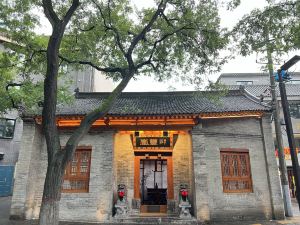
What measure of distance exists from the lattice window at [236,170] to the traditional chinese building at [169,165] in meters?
0.04

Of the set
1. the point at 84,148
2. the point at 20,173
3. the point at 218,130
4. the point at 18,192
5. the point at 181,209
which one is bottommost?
the point at 181,209

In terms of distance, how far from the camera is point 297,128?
19984mm

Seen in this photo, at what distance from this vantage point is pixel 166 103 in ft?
42.2

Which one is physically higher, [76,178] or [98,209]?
[76,178]

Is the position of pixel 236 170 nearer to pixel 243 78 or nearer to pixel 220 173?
pixel 220 173

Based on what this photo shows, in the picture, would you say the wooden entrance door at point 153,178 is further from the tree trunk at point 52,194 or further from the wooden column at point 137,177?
the tree trunk at point 52,194

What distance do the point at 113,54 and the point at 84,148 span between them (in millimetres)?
3947

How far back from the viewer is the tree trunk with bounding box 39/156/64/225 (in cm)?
581

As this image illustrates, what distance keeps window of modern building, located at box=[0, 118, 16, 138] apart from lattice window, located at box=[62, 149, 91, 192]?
11.9 metres

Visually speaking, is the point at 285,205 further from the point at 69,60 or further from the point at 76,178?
the point at 69,60

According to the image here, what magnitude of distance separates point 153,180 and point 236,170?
4063 millimetres

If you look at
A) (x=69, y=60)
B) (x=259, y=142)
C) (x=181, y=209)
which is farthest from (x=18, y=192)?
(x=259, y=142)

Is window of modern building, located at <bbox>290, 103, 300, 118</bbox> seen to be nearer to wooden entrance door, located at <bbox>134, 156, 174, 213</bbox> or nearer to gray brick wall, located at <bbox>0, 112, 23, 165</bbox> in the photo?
wooden entrance door, located at <bbox>134, 156, 174, 213</bbox>

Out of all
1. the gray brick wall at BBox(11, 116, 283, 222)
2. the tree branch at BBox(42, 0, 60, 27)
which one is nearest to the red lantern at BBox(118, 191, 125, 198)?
the gray brick wall at BBox(11, 116, 283, 222)
